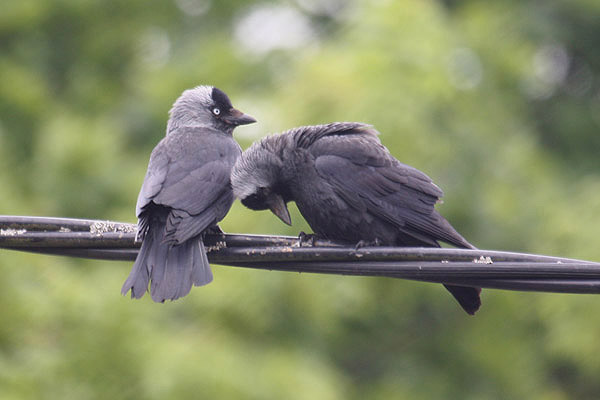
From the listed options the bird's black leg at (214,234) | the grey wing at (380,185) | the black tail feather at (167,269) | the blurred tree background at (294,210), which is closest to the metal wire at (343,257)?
Result: the bird's black leg at (214,234)

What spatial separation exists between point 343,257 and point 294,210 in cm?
454

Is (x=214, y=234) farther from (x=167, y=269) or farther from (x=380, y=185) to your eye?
(x=380, y=185)

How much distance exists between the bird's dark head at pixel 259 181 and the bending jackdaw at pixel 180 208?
0.41 feet

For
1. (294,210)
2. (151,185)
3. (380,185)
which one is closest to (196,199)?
(151,185)

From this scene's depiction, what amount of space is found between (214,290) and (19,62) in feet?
23.3

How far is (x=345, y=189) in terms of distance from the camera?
15.9ft

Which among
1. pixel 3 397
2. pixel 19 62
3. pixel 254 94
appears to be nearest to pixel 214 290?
pixel 3 397

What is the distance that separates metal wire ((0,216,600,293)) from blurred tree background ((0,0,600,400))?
12.6 feet

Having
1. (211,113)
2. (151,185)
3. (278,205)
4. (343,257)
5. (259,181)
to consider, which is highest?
→ (343,257)

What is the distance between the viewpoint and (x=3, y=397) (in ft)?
24.4

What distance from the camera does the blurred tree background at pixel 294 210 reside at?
26.6 feet

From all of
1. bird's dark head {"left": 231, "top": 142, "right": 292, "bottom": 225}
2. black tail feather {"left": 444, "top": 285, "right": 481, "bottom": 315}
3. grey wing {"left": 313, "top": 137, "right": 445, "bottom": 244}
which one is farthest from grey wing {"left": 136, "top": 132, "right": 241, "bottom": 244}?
black tail feather {"left": 444, "top": 285, "right": 481, "bottom": 315}

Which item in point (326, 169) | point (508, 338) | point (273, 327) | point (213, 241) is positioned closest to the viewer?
point (213, 241)

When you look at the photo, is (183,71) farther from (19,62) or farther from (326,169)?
(326,169)
